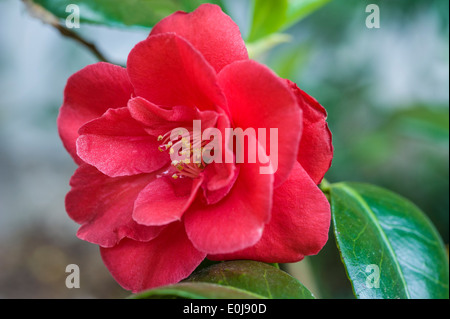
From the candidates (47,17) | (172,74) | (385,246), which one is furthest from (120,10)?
(385,246)

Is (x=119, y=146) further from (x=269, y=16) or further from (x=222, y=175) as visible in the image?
(x=269, y=16)

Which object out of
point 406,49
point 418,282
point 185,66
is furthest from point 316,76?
point 185,66

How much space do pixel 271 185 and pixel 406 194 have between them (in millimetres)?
1119

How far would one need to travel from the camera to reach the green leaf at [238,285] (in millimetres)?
466

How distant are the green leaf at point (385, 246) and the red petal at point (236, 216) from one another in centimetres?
22

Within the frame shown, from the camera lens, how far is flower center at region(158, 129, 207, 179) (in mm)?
604

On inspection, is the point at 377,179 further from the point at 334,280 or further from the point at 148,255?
the point at 148,255

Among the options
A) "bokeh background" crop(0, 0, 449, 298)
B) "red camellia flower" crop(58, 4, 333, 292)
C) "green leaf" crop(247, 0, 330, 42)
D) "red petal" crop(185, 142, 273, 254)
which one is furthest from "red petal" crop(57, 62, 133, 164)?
"bokeh background" crop(0, 0, 449, 298)

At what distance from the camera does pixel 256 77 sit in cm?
50

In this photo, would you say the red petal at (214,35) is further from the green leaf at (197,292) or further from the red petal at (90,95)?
the green leaf at (197,292)

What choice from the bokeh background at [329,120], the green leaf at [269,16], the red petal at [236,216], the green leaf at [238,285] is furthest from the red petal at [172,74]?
the bokeh background at [329,120]

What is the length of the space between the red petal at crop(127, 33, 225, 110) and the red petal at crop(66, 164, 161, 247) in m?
0.14

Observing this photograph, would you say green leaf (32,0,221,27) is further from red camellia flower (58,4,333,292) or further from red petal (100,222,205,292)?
red petal (100,222,205,292)

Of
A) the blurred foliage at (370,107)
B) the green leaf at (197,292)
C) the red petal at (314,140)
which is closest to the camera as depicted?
the green leaf at (197,292)
